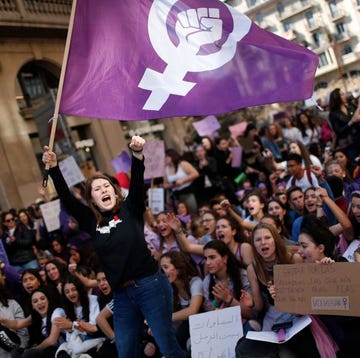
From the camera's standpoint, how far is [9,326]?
542 centimetres

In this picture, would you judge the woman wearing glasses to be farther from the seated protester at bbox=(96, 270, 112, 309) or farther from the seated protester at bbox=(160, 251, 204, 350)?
the seated protester at bbox=(160, 251, 204, 350)

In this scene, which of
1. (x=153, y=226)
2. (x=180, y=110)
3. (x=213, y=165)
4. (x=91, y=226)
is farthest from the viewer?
(x=213, y=165)

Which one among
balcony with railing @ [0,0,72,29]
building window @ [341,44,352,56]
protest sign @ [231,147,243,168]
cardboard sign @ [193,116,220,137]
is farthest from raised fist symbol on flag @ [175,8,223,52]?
balcony with railing @ [0,0,72,29]

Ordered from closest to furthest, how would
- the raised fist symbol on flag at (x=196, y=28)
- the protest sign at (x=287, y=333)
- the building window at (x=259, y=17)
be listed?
Result: the protest sign at (x=287, y=333)
the raised fist symbol on flag at (x=196, y=28)
the building window at (x=259, y=17)

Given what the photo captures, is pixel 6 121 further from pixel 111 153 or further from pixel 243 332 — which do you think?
pixel 243 332

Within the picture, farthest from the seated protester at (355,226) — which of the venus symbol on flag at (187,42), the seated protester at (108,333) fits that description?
the seated protester at (108,333)

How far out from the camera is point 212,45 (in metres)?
4.16

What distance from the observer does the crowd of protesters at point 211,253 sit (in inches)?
144

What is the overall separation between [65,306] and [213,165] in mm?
3963

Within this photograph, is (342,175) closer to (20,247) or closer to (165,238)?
(165,238)

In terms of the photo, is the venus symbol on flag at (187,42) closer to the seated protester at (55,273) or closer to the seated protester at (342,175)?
the seated protester at (342,175)

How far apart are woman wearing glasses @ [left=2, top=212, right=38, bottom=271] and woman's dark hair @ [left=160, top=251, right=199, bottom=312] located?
3.57 meters

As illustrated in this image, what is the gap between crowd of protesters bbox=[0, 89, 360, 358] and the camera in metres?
3.66

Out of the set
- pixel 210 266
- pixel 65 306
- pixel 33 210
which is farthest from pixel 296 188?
pixel 33 210
